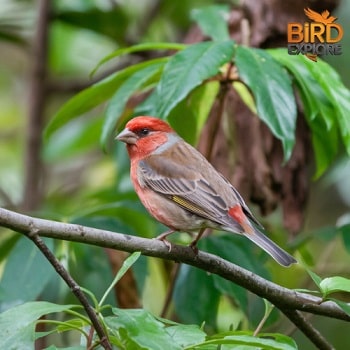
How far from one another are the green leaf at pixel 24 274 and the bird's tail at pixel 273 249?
1003 millimetres

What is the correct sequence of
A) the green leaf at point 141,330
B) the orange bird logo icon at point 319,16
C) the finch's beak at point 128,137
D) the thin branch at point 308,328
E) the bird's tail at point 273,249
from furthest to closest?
the orange bird logo icon at point 319,16 → the finch's beak at point 128,137 → the bird's tail at point 273,249 → the thin branch at point 308,328 → the green leaf at point 141,330

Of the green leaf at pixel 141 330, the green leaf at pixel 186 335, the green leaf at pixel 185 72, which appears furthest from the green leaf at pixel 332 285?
the green leaf at pixel 185 72

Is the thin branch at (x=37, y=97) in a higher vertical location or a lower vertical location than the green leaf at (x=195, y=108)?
lower

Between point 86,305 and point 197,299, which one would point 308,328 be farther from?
point 86,305

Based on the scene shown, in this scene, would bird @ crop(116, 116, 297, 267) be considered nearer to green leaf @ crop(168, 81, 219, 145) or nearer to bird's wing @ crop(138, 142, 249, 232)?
bird's wing @ crop(138, 142, 249, 232)

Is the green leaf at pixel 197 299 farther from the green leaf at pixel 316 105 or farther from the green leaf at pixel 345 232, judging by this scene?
the green leaf at pixel 316 105

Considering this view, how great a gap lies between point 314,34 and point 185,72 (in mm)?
1519

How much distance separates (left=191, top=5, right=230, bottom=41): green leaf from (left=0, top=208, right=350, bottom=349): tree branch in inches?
59.4

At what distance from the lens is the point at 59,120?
15.8 feet

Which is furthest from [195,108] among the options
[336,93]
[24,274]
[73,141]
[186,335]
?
[73,141]

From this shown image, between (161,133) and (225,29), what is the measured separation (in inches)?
26.4

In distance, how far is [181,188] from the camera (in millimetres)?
4664

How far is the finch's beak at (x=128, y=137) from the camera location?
507 cm

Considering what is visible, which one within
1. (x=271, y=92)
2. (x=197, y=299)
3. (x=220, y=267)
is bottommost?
(x=197, y=299)
